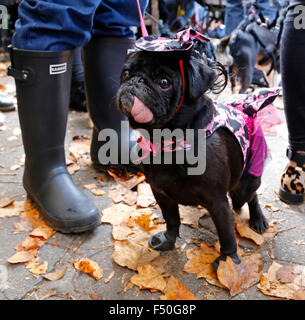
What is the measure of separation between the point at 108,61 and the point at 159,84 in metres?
0.84

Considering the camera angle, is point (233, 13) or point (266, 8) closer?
point (266, 8)

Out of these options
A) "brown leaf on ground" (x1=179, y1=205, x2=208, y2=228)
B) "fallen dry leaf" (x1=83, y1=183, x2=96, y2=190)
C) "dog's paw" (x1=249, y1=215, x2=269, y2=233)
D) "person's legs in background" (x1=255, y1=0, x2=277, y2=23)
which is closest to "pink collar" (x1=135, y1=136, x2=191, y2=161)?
"brown leaf on ground" (x1=179, y1=205, x2=208, y2=228)

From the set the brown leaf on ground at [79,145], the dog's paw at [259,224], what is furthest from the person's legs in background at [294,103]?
the brown leaf on ground at [79,145]

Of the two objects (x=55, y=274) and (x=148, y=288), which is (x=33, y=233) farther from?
(x=148, y=288)

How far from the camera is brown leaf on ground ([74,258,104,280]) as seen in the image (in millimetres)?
1243

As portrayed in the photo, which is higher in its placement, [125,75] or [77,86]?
[125,75]

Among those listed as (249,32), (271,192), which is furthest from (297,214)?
(249,32)

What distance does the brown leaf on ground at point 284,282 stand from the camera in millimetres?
1148

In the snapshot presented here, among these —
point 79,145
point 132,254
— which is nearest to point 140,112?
point 132,254

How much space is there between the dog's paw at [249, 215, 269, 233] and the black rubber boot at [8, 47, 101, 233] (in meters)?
0.67

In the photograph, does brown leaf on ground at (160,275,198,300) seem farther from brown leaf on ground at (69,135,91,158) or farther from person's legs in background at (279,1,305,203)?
brown leaf on ground at (69,135,91,158)

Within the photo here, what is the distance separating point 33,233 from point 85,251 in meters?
0.24

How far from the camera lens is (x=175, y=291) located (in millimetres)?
1169

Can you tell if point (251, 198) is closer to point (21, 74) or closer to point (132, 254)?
point (132, 254)
